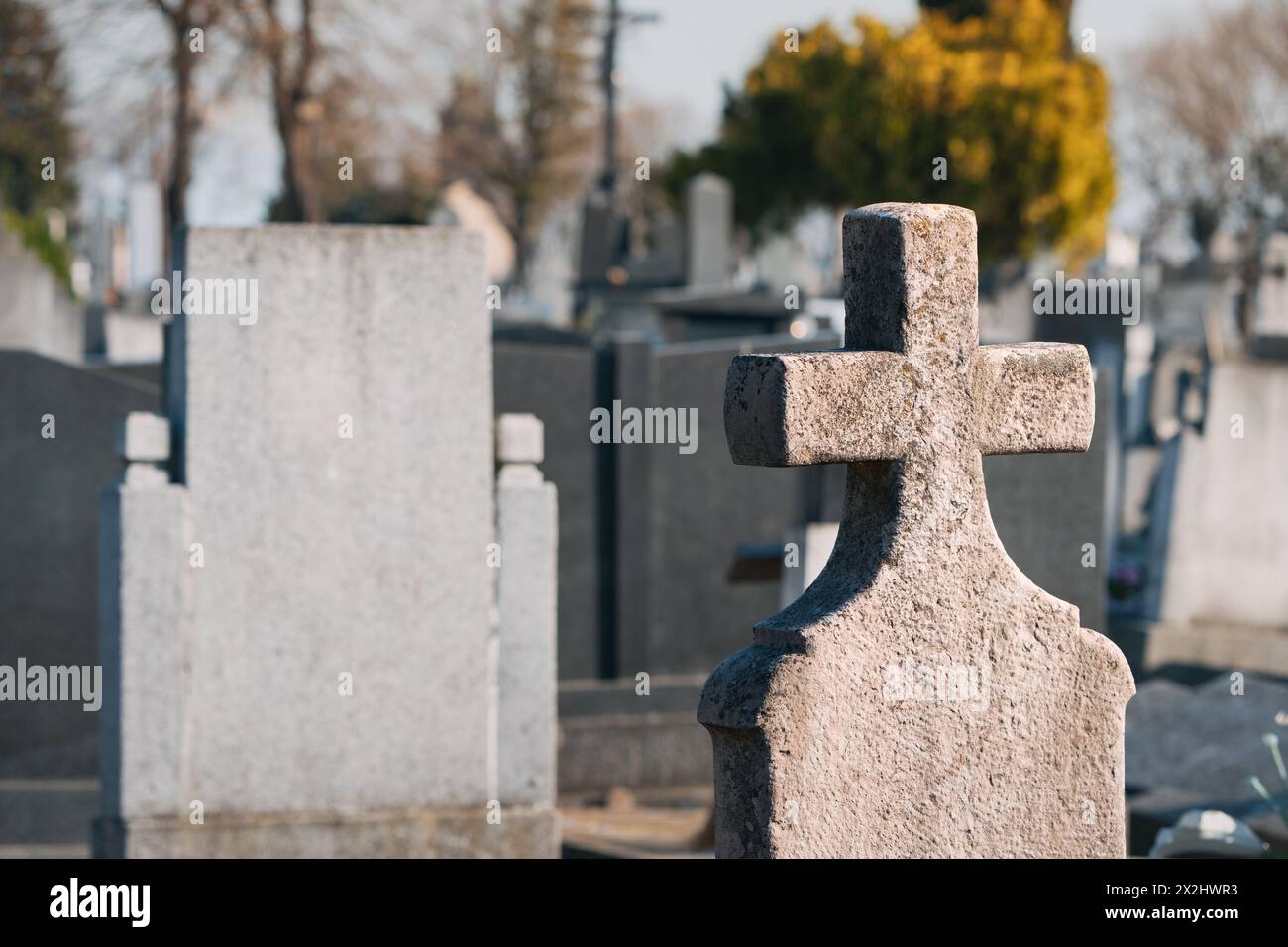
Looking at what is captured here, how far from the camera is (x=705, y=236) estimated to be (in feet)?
58.7

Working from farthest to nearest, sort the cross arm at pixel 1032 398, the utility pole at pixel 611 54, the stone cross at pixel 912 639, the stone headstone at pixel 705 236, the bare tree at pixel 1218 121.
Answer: the bare tree at pixel 1218 121
the utility pole at pixel 611 54
the stone headstone at pixel 705 236
the cross arm at pixel 1032 398
the stone cross at pixel 912 639

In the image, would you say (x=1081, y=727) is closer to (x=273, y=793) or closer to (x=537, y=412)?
(x=273, y=793)

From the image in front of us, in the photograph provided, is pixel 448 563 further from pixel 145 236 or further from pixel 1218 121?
pixel 1218 121

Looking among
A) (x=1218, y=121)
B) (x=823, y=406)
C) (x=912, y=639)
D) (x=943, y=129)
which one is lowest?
(x=912, y=639)

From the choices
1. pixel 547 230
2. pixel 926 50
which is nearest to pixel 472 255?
pixel 926 50

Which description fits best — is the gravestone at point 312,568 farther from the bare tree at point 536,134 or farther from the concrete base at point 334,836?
the bare tree at point 536,134

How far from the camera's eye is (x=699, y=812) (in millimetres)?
7855

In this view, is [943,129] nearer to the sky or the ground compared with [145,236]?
nearer to the sky

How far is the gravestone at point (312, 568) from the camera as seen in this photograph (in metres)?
5.38

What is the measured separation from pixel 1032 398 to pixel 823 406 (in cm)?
40

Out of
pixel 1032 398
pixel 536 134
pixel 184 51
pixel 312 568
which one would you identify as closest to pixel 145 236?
pixel 184 51

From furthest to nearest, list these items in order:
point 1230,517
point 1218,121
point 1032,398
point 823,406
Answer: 1. point 1218,121
2. point 1230,517
3. point 1032,398
4. point 823,406

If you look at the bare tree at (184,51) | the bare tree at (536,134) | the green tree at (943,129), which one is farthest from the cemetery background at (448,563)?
the bare tree at (536,134)
